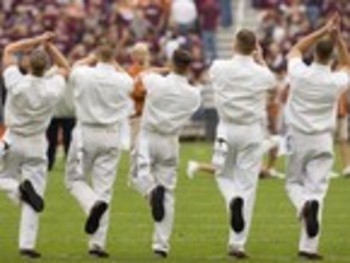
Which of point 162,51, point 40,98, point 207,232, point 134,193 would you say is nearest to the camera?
point 40,98

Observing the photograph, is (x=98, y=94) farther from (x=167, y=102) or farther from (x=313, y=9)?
(x=313, y=9)

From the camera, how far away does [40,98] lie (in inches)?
789

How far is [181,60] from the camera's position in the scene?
2055 cm

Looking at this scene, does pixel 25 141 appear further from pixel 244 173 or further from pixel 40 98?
pixel 244 173

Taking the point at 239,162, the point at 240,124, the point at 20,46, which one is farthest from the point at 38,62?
the point at 239,162

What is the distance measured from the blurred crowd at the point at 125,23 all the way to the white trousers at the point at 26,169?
797 inches

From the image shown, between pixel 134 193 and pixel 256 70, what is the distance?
7.62m

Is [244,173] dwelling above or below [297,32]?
below

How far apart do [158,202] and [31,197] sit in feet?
4.36

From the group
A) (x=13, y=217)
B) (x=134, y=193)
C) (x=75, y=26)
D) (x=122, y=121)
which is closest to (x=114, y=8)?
(x=75, y=26)

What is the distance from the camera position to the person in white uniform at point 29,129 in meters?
20.0

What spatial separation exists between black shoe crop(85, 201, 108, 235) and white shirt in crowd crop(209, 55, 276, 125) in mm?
1646

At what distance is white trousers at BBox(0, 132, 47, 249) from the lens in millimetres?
20062

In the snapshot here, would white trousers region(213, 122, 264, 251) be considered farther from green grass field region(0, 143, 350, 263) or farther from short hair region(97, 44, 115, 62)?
short hair region(97, 44, 115, 62)
